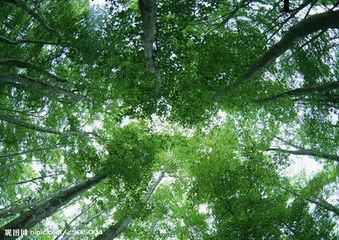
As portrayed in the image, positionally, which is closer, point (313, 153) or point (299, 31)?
point (299, 31)

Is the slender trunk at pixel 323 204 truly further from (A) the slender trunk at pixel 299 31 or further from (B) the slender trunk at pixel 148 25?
(B) the slender trunk at pixel 148 25

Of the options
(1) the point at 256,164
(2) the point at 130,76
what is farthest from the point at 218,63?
(1) the point at 256,164

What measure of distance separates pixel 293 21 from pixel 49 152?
990 centimetres

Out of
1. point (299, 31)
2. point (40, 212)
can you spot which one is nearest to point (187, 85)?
point (299, 31)

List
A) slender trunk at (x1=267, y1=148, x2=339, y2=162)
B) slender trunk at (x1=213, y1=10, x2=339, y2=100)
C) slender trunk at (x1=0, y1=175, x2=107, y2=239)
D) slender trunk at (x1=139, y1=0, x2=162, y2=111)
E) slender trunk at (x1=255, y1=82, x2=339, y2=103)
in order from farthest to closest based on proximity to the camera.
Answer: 1. slender trunk at (x1=267, y1=148, x2=339, y2=162)
2. slender trunk at (x1=255, y1=82, x2=339, y2=103)
3. slender trunk at (x1=0, y1=175, x2=107, y2=239)
4. slender trunk at (x1=213, y1=10, x2=339, y2=100)
5. slender trunk at (x1=139, y1=0, x2=162, y2=111)

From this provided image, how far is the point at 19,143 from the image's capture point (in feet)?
29.1

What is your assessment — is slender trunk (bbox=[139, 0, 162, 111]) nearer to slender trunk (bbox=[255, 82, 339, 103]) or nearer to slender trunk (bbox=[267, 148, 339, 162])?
slender trunk (bbox=[255, 82, 339, 103])

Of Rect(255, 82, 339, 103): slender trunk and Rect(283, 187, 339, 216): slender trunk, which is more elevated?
Rect(255, 82, 339, 103): slender trunk

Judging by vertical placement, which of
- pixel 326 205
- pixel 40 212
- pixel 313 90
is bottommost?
pixel 326 205

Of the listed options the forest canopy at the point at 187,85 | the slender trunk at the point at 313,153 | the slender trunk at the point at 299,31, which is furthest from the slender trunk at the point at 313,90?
the slender trunk at the point at 313,153

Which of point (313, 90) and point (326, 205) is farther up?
point (313, 90)

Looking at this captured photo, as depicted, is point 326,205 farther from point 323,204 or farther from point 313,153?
point 313,153

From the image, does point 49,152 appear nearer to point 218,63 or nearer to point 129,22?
point 129,22

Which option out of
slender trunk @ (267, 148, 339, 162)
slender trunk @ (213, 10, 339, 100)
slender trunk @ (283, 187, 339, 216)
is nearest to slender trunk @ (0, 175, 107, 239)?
slender trunk @ (213, 10, 339, 100)
